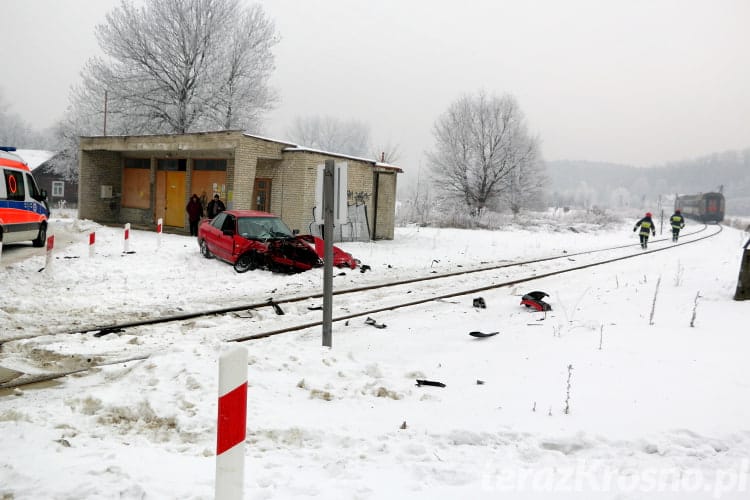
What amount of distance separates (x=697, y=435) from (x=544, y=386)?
5.29 ft

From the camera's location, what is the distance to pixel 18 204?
15.1m

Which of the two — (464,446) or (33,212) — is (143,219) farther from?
(464,446)

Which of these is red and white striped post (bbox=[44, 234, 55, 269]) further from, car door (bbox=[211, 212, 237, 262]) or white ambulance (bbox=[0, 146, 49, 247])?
car door (bbox=[211, 212, 237, 262])

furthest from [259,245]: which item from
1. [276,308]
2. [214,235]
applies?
[276,308]

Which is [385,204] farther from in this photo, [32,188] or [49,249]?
[49,249]

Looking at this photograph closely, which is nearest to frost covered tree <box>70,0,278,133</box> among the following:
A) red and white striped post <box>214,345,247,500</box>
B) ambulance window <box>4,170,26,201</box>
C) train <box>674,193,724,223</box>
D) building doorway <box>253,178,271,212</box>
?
building doorway <box>253,178,271,212</box>

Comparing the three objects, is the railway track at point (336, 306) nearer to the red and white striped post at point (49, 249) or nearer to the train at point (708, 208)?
the red and white striped post at point (49, 249)

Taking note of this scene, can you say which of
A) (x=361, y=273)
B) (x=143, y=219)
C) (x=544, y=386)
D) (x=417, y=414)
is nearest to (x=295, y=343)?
(x=417, y=414)

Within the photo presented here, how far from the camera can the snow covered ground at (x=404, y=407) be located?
3.66 m

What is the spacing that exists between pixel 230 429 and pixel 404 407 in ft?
8.75

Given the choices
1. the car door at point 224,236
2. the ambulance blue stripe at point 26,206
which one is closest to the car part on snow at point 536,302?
the car door at point 224,236

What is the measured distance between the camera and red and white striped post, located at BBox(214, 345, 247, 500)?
2820mm

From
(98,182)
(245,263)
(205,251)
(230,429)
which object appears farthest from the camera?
(98,182)

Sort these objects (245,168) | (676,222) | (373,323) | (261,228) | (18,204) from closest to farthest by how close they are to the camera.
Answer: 1. (373,323)
2. (18,204)
3. (261,228)
4. (245,168)
5. (676,222)
